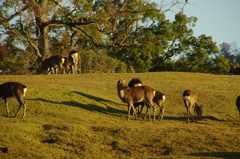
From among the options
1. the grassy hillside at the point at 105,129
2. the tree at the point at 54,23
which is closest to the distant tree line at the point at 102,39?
the tree at the point at 54,23

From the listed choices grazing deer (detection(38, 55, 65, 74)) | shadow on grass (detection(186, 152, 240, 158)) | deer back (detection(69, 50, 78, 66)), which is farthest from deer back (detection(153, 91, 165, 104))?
grazing deer (detection(38, 55, 65, 74))

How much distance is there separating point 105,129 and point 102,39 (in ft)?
97.7

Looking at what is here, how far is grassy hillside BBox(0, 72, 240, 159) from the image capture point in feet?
40.1

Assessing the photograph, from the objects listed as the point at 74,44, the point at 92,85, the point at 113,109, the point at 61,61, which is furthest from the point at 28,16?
the point at 113,109

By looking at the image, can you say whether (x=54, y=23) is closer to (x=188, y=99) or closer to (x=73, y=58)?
(x=73, y=58)

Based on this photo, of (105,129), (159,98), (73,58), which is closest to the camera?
(105,129)

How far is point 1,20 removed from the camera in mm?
31922

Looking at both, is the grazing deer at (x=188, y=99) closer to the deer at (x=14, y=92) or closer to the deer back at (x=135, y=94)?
the deer back at (x=135, y=94)

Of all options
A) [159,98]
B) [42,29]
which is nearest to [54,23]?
[42,29]

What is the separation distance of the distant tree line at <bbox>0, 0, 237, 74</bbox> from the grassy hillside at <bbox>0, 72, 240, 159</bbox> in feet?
47.5

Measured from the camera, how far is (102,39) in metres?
42.8

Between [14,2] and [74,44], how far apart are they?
36.2ft

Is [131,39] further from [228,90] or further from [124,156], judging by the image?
[124,156]

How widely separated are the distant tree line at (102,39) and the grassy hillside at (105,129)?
1447cm
